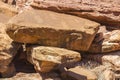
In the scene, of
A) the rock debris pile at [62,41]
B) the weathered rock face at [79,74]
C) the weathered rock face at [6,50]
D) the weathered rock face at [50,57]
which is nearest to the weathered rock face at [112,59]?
the rock debris pile at [62,41]

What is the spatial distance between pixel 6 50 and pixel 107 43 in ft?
10.8

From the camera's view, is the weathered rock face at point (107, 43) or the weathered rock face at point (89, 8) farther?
the weathered rock face at point (89, 8)

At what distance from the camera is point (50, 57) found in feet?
26.4

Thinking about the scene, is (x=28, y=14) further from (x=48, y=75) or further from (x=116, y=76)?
(x=116, y=76)

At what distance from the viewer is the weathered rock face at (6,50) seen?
28.1 ft

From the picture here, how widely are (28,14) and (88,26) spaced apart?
1916 mm

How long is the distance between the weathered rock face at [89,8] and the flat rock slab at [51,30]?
0.45 meters

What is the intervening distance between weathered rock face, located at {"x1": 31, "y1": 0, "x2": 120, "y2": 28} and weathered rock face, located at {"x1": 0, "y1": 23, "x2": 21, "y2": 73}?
170 cm

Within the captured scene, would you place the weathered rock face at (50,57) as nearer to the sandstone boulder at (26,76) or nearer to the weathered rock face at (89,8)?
the sandstone boulder at (26,76)

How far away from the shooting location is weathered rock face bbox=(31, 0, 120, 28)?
9.65 meters

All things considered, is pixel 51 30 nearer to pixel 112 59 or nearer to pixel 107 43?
pixel 107 43

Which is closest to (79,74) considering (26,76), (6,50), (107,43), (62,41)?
(62,41)

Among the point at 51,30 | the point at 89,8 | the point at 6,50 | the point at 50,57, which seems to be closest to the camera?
the point at 50,57

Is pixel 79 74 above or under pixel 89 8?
under
